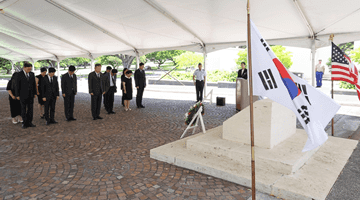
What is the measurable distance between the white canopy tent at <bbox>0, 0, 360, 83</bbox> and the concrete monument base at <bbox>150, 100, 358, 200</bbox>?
4.64 meters

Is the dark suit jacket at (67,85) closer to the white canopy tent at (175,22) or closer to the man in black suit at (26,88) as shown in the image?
the man in black suit at (26,88)

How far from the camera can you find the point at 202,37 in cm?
1218

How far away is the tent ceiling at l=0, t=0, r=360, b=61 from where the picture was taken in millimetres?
8023

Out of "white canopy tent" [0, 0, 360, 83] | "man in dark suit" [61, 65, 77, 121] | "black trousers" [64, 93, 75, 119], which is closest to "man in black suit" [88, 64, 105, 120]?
"man in dark suit" [61, 65, 77, 121]

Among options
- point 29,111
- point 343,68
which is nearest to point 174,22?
point 29,111

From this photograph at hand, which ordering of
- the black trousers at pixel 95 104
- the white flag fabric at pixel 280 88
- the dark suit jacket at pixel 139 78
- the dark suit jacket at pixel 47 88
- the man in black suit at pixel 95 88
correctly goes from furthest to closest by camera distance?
1. the dark suit jacket at pixel 139 78
2. the black trousers at pixel 95 104
3. the man in black suit at pixel 95 88
4. the dark suit jacket at pixel 47 88
5. the white flag fabric at pixel 280 88

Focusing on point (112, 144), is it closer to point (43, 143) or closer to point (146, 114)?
point (43, 143)

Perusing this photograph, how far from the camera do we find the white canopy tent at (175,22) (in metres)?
8.02

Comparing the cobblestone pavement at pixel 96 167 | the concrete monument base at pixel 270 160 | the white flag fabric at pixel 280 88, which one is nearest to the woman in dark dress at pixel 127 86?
the cobblestone pavement at pixel 96 167

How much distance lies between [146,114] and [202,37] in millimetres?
5212

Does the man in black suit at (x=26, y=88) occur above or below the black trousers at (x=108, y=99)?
above

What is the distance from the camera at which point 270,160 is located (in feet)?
12.8

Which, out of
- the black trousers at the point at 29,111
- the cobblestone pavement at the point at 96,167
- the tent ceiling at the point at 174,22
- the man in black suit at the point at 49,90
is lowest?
Answer: the cobblestone pavement at the point at 96,167

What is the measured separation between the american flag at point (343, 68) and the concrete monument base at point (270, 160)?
1609 millimetres
